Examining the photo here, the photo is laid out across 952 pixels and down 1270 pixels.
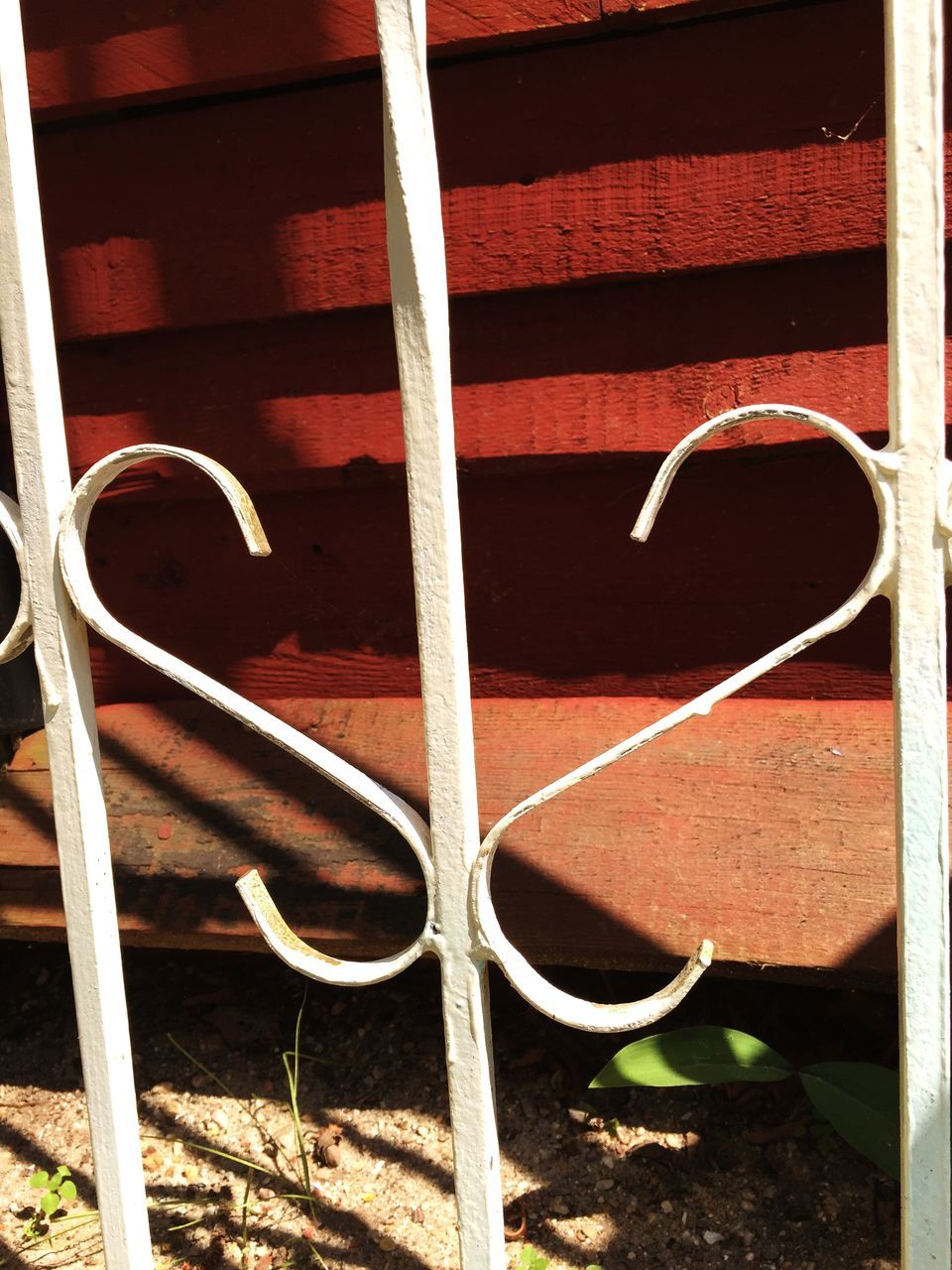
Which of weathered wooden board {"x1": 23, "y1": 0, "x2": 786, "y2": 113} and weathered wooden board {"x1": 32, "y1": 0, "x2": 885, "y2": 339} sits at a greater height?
weathered wooden board {"x1": 23, "y1": 0, "x2": 786, "y2": 113}

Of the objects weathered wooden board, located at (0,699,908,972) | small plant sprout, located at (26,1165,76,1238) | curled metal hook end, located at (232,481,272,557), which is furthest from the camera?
small plant sprout, located at (26,1165,76,1238)

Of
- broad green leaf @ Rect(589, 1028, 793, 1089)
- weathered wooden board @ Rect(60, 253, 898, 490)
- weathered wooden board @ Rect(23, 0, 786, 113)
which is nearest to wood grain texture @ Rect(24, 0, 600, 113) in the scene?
weathered wooden board @ Rect(23, 0, 786, 113)

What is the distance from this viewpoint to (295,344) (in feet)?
5.70

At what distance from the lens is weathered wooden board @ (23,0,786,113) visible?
58.7 inches

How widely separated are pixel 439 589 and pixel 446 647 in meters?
0.05

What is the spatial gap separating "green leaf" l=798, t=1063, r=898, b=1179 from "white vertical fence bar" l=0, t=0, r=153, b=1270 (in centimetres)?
81

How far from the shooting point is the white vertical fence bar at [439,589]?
0.99 meters

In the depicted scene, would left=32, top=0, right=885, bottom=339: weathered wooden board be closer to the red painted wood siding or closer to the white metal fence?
the red painted wood siding

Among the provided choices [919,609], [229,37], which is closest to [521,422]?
[229,37]

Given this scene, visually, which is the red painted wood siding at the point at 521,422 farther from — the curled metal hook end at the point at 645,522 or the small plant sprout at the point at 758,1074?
the curled metal hook end at the point at 645,522

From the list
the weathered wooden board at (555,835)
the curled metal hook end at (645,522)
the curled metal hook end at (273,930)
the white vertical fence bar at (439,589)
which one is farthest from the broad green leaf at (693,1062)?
the curled metal hook end at (645,522)

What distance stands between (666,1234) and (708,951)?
0.69 m

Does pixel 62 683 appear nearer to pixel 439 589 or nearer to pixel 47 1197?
pixel 439 589

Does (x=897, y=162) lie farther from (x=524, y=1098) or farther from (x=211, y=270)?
(x=524, y=1098)
